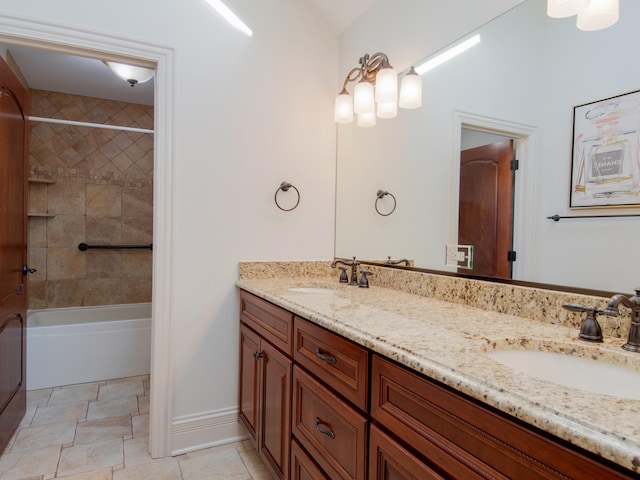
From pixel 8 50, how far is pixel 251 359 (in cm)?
267

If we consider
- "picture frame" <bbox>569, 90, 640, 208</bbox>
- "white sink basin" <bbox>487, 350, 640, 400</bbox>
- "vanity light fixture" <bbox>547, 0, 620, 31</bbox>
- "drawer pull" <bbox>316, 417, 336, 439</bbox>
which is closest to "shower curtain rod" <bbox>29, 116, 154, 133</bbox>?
"drawer pull" <bbox>316, 417, 336, 439</bbox>

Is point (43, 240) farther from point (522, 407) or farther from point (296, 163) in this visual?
point (522, 407)

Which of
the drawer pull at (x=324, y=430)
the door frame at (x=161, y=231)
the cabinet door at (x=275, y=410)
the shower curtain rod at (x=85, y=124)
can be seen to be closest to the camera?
the drawer pull at (x=324, y=430)

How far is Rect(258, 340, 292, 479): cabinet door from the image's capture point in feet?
4.62

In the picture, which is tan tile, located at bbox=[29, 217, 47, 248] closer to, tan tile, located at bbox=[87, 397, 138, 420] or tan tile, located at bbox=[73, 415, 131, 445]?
tan tile, located at bbox=[87, 397, 138, 420]

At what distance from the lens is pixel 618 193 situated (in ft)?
3.37

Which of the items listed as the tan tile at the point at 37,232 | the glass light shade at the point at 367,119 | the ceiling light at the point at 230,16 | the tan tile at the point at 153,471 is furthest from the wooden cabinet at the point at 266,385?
the tan tile at the point at 37,232

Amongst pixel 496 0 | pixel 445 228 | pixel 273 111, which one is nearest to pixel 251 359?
A: pixel 445 228

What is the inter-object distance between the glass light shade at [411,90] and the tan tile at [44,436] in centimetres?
248

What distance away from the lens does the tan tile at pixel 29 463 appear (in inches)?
67.6

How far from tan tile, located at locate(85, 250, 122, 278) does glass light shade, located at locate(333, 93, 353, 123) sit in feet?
8.83

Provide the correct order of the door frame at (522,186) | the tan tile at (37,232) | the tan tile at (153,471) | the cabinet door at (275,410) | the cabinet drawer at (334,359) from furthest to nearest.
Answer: the tan tile at (37,232) → the tan tile at (153,471) → the cabinet door at (275,410) → the door frame at (522,186) → the cabinet drawer at (334,359)

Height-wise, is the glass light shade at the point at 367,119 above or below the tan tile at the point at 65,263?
above

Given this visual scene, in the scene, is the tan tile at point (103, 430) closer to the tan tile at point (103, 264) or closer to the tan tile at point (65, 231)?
the tan tile at point (103, 264)
